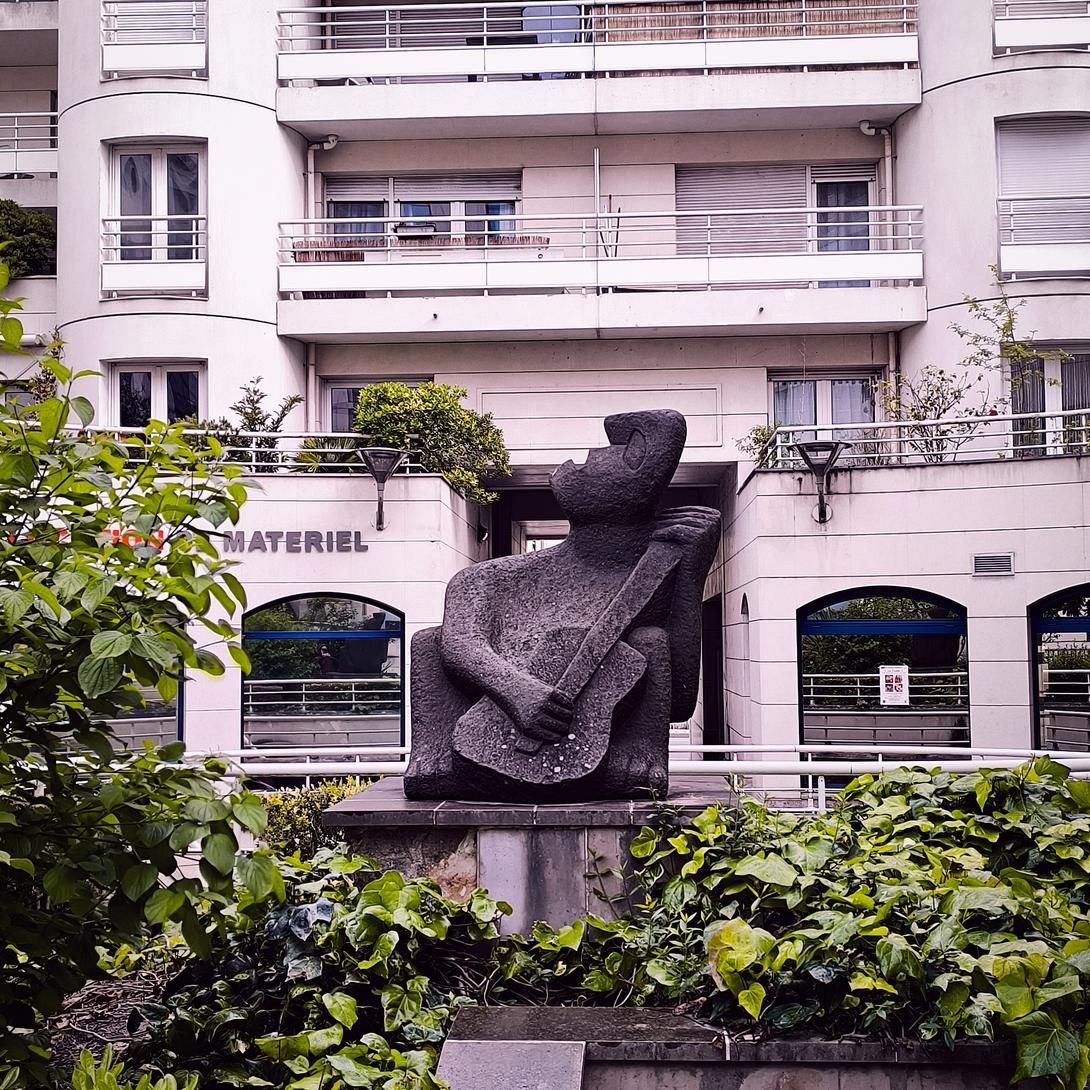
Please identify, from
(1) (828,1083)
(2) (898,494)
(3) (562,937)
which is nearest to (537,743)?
(3) (562,937)

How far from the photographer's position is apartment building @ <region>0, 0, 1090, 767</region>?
18078 millimetres

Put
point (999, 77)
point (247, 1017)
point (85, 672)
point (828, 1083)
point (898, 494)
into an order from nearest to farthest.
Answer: point (85, 672) → point (828, 1083) → point (247, 1017) → point (898, 494) → point (999, 77)

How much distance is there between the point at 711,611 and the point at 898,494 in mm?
8281

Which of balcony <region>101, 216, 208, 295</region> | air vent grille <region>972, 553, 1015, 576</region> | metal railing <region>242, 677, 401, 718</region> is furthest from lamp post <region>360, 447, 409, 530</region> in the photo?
air vent grille <region>972, 553, 1015, 576</region>

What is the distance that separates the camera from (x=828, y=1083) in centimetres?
443

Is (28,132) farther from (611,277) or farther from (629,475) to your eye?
(629,475)

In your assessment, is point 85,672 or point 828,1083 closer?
point 85,672

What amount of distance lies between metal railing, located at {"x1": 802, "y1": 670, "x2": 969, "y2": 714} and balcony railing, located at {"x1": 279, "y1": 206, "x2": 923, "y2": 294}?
666 centimetres

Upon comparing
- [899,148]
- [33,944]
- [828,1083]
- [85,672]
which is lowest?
[828,1083]

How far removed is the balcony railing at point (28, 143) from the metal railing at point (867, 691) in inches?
618

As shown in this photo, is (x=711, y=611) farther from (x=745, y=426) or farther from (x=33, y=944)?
(x=33, y=944)

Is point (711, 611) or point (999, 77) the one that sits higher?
point (999, 77)

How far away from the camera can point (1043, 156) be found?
1997 cm

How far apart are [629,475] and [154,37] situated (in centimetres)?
1676
